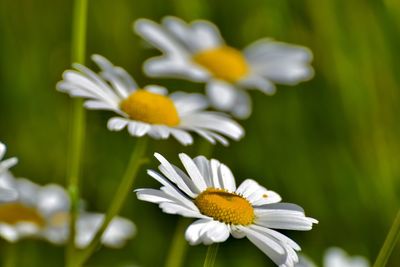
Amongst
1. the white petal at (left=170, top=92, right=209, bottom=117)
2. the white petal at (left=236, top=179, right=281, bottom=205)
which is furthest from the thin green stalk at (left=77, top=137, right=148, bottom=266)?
the white petal at (left=170, top=92, right=209, bottom=117)

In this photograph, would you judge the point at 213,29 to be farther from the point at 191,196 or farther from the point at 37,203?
the point at 191,196

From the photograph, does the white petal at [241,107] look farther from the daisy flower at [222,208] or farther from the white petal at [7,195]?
the white petal at [7,195]

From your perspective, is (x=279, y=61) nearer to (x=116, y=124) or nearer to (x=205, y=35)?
(x=205, y=35)

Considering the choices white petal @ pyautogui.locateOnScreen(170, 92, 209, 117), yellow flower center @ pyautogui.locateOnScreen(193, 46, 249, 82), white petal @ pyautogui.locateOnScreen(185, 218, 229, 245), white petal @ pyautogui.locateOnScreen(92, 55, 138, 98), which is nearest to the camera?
white petal @ pyautogui.locateOnScreen(185, 218, 229, 245)

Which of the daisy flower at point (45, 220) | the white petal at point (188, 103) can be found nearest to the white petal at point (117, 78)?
the white petal at point (188, 103)

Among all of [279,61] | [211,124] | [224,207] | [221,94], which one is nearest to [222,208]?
[224,207]

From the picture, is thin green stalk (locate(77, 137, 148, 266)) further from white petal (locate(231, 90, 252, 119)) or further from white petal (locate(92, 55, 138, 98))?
white petal (locate(231, 90, 252, 119))
